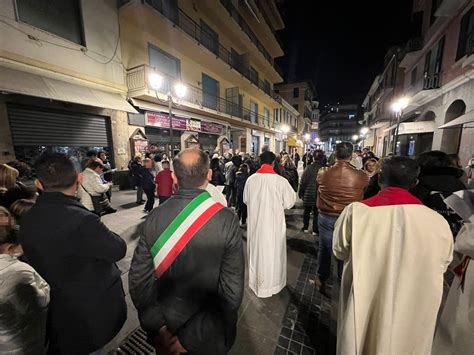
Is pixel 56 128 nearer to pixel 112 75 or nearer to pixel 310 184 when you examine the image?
pixel 112 75

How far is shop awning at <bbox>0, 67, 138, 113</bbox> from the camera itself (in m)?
5.30

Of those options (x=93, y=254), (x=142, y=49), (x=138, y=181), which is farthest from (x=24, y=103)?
(x=93, y=254)

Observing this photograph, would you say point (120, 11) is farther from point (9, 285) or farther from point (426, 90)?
point (426, 90)

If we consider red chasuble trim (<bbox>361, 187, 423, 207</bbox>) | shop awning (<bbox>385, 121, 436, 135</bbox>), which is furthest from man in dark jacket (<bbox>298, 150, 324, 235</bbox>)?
shop awning (<bbox>385, 121, 436, 135</bbox>)

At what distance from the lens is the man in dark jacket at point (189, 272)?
1.26 meters

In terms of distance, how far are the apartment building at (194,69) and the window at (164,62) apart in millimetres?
45

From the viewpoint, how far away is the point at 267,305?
8.86 feet

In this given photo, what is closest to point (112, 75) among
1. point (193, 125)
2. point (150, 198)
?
point (193, 125)

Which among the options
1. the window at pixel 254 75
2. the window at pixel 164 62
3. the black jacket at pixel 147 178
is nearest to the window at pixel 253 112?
the window at pixel 254 75

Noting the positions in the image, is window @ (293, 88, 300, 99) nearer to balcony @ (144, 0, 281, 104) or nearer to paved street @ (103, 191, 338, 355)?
balcony @ (144, 0, 281, 104)

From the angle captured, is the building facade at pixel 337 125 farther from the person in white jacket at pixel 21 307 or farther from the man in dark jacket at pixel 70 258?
the person in white jacket at pixel 21 307

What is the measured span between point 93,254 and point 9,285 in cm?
39

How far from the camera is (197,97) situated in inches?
494

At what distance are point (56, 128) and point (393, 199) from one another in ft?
30.7
